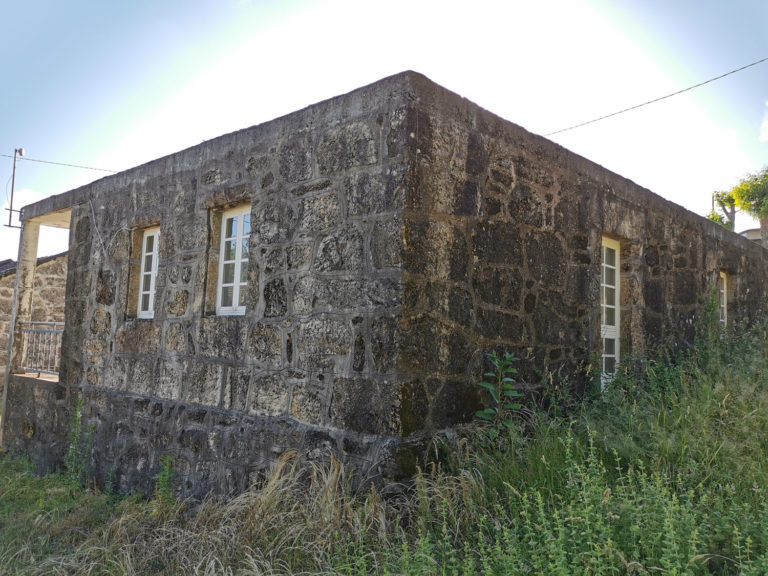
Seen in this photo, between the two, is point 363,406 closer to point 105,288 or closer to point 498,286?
point 498,286

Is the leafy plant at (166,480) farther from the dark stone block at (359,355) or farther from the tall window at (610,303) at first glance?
the tall window at (610,303)

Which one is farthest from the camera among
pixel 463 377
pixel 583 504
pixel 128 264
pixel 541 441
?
pixel 128 264

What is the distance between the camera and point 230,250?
16.3ft

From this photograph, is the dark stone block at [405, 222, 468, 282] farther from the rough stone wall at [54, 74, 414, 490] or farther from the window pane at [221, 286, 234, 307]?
the window pane at [221, 286, 234, 307]

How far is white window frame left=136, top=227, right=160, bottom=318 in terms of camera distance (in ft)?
19.1

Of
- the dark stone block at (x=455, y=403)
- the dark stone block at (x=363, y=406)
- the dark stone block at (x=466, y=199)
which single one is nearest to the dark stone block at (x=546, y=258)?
the dark stone block at (x=466, y=199)

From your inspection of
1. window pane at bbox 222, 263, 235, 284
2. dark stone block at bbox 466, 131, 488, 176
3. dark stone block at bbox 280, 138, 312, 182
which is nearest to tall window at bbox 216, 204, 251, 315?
window pane at bbox 222, 263, 235, 284

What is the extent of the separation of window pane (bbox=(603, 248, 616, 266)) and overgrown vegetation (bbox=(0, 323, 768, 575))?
172 cm

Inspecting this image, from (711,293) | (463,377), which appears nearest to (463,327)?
(463,377)

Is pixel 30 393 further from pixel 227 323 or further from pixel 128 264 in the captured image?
pixel 227 323

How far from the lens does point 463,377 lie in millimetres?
3895

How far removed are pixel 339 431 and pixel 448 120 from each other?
209cm

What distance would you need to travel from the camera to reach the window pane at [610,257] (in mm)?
5973

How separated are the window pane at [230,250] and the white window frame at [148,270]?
1076 millimetres
